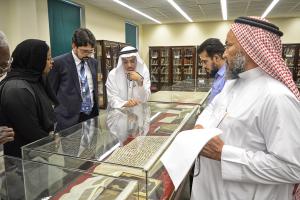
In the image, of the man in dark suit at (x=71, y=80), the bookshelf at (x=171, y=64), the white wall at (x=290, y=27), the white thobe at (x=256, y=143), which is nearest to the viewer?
the white thobe at (x=256, y=143)

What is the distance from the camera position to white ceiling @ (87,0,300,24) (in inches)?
331

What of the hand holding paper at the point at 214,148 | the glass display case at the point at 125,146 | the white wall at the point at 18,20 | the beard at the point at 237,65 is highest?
the white wall at the point at 18,20

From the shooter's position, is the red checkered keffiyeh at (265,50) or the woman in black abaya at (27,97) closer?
the red checkered keffiyeh at (265,50)

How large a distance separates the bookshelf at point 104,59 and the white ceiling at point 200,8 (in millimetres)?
1355

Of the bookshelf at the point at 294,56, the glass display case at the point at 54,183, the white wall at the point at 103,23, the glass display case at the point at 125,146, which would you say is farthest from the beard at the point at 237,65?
the bookshelf at the point at 294,56

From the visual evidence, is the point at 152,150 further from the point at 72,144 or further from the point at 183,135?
the point at 72,144

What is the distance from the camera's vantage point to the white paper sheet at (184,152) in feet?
3.76

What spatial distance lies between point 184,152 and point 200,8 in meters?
9.02

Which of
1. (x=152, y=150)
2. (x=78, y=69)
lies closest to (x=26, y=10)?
(x=78, y=69)

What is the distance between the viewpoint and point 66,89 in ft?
9.14

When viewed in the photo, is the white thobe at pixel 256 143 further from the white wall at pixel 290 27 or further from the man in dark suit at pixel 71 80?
the white wall at pixel 290 27

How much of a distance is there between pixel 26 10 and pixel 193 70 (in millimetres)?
6991

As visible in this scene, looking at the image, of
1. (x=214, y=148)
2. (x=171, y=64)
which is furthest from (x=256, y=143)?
(x=171, y=64)

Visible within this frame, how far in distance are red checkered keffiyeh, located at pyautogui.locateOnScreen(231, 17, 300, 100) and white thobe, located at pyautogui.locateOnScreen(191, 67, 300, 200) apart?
5cm
